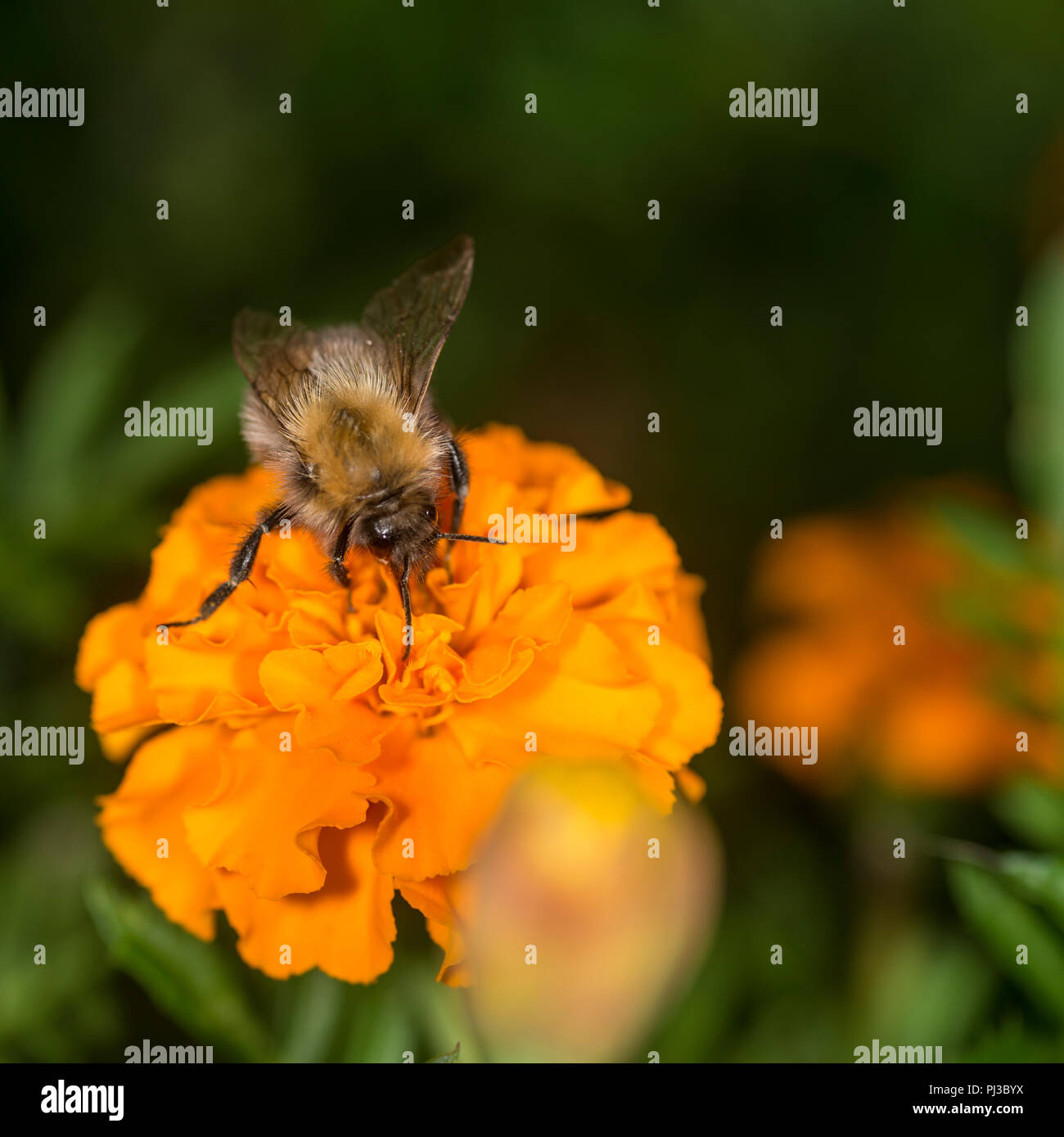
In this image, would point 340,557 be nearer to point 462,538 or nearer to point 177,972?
point 462,538

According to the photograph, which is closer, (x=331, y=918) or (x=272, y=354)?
(x=331, y=918)

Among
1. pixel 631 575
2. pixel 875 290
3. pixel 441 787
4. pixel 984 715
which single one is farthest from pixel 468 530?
pixel 875 290

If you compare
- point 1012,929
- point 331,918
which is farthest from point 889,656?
point 331,918

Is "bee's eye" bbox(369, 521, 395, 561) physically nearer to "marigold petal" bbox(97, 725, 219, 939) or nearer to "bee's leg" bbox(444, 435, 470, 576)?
"bee's leg" bbox(444, 435, 470, 576)

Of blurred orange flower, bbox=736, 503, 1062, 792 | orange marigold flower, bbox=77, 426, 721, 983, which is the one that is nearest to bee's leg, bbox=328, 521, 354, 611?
orange marigold flower, bbox=77, 426, 721, 983

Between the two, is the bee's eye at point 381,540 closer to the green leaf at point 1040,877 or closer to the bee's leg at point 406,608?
the bee's leg at point 406,608

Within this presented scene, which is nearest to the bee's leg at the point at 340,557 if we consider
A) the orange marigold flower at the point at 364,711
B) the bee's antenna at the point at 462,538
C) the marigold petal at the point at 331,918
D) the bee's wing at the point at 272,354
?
the orange marigold flower at the point at 364,711

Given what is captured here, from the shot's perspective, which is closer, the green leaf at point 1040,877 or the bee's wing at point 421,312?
the green leaf at point 1040,877
